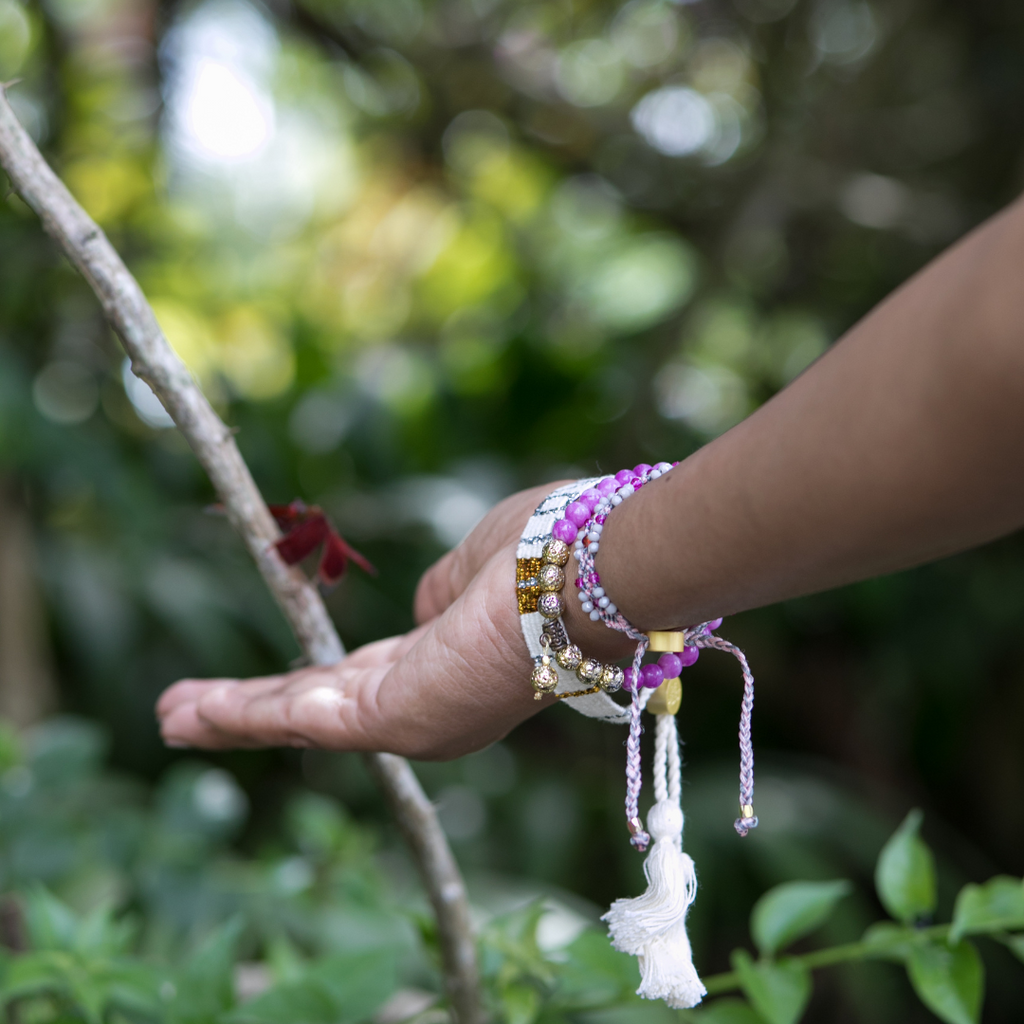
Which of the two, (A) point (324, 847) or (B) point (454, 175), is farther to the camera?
(B) point (454, 175)

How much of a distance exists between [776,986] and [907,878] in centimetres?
12

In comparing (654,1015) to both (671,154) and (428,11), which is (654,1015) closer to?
(671,154)

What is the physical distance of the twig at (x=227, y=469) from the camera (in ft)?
1.57

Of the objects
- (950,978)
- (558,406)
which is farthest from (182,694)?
(558,406)

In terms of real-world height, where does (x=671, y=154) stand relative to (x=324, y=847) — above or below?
above

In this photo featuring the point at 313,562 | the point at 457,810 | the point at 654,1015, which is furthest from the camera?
the point at 457,810

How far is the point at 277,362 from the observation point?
2.32 metres

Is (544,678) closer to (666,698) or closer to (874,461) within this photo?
(666,698)

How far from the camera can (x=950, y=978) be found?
55cm

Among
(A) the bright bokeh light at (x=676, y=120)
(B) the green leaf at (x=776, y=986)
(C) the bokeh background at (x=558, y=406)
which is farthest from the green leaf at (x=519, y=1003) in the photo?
(A) the bright bokeh light at (x=676, y=120)

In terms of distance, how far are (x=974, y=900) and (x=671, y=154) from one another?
1879 millimetres

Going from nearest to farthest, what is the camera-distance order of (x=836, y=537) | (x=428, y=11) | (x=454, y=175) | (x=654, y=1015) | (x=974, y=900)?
(x=836, y=537) → (x=974, y=900) → (x=654, y=1015) → (x=428, y=11) → (x=454, y=175)

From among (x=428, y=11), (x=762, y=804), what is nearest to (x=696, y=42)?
(x=428, y=11)

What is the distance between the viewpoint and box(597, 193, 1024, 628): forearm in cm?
30
